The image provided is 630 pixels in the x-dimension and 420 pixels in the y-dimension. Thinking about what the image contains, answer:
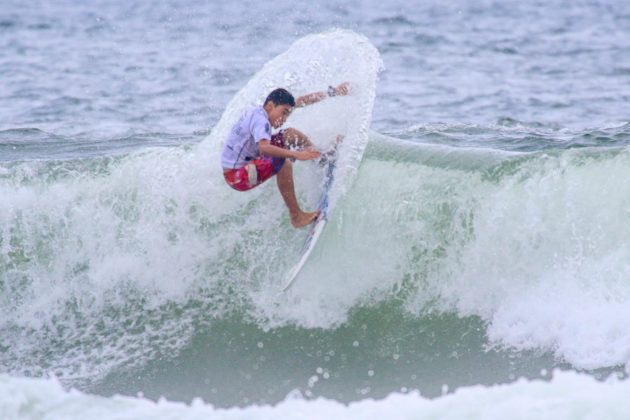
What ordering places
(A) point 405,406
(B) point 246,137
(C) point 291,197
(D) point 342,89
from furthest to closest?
(D) point 342,89 → (C) point 291,197 → (B) point 246,137 → (A) point 405,406

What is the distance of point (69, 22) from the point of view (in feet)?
119

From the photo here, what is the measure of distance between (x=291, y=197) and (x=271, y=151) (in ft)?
2.19

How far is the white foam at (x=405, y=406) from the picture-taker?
6.42 m

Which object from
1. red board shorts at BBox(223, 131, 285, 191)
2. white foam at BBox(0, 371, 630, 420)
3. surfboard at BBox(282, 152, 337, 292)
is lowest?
white foam at BBox(0, 371, 630, 420)

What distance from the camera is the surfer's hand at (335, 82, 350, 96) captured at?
9.56 metres

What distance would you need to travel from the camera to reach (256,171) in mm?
9312

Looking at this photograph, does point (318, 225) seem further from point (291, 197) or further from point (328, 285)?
point (328, 285)

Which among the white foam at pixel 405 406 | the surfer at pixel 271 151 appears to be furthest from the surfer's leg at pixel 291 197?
the white foam at pixel 405 406

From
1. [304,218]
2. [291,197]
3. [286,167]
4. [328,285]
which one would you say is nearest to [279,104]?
[286,167]

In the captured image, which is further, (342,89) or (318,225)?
(342,89)

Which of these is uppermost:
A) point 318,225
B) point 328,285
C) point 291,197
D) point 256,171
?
point 256,171

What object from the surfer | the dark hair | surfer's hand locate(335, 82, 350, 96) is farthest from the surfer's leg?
surfer's hand locate(335, 82, 350, 96)

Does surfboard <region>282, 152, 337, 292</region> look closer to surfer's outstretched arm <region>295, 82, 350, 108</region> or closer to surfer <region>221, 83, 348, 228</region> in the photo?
surfer <region>221, 83, 348, 228</region>

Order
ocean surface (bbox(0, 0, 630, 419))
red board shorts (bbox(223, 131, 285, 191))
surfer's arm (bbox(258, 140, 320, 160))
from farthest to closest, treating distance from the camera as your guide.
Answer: red board shorts (bbox(223, 131, 285, 191)), surfer's arm (bbox(258, 140, 320, 160)), ocean surface (bbox(0, 0, 630, 419))
